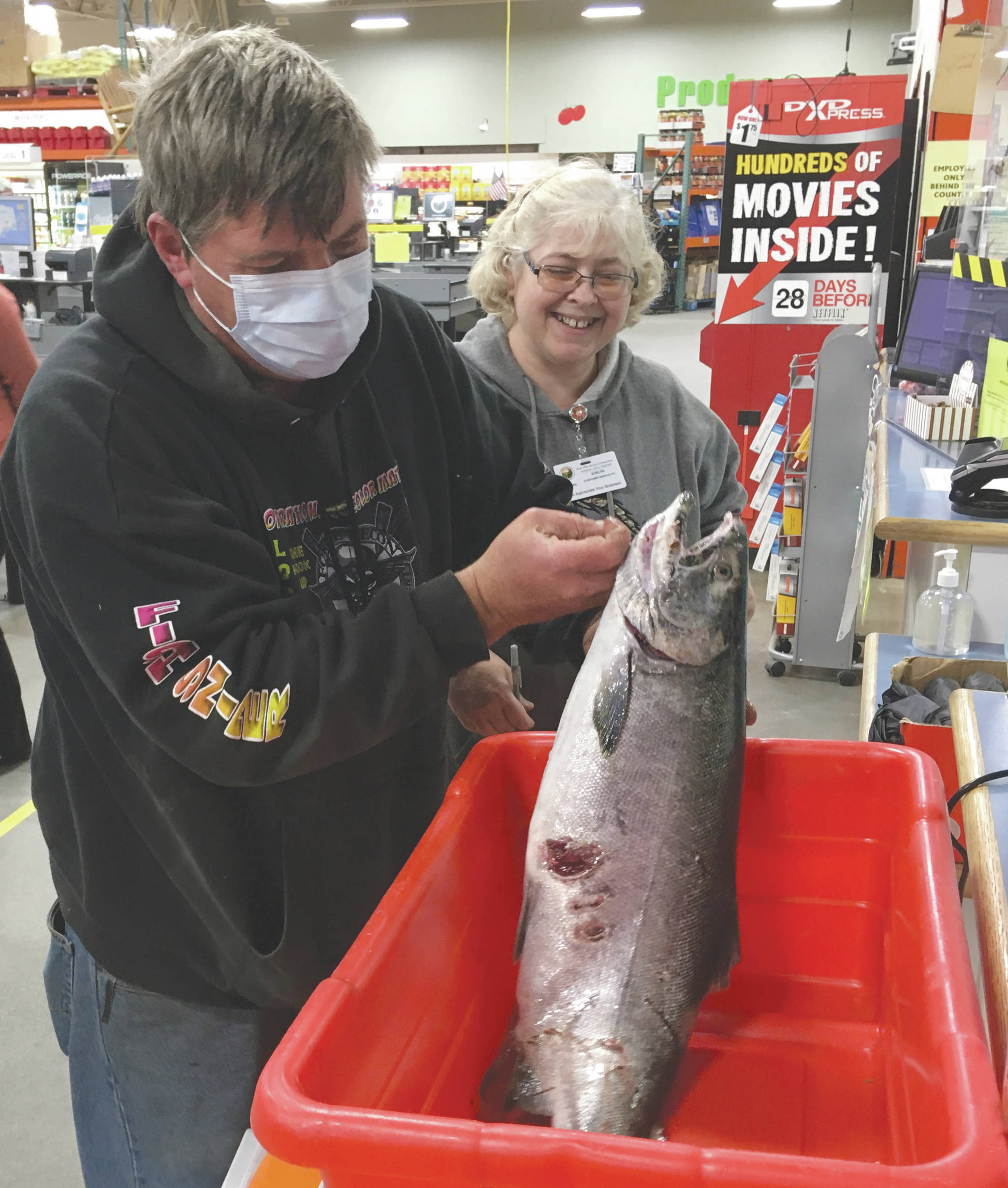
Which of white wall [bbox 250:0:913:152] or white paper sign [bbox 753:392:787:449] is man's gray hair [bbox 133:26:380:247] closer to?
white paper sign [bbox 753:392:787:449]

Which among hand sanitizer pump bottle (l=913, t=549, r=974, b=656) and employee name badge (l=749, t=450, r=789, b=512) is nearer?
hand sanitizer pump bottle (l=913, t=549, r=974, b=656)

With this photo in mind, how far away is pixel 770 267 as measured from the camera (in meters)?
5.28

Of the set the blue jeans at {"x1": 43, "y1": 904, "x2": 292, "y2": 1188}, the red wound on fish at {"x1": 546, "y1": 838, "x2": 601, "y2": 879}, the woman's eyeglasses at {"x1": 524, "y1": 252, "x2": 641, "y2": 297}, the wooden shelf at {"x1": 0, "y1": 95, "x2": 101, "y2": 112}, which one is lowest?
the blue jeans at {"x1": 43, "y1": 904, "x2": 292, "y2": 1188}

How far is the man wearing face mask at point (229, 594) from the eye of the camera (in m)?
0.99

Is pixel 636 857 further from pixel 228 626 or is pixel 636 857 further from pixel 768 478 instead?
pixel 768 478

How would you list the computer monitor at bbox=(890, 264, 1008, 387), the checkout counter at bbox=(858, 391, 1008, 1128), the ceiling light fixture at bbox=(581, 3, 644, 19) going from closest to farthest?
the checkout counter at bbox=(858, 391, 1008, 1128)
the computer monitor at bbox=(890, 264, 1008, 387)
the ceiling light fixture at bbox=(581, 3, 644, 19)

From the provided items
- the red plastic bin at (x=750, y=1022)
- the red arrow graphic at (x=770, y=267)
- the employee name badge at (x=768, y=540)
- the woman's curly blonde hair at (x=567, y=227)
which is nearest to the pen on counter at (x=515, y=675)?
the red plastic bin at (x=750, y=1022)

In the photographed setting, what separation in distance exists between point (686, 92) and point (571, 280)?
56.1 ft

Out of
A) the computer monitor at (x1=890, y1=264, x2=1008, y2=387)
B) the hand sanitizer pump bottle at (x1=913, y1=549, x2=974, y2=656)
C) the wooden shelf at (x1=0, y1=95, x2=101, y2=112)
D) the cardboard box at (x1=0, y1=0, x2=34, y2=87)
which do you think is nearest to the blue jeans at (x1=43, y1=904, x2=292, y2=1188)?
the hand sanitizer pump bottle at (x1=913, y1=549, x2=974, y2=656)

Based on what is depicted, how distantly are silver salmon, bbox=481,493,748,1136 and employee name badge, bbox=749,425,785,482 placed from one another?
4.05 m

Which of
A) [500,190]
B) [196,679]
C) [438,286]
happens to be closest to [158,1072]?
[196,679]

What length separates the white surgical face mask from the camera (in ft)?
3.77

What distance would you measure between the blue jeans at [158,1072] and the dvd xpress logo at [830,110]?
4992mm

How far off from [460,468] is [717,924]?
74 cm
